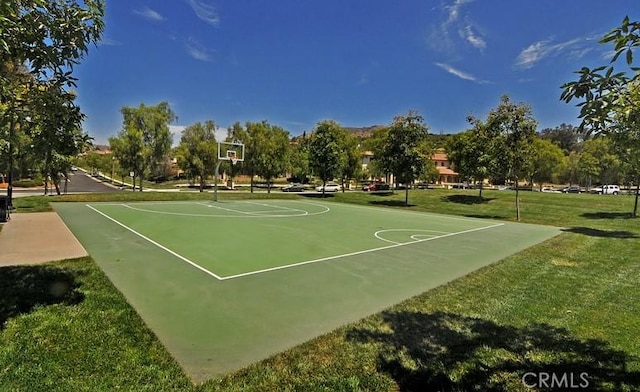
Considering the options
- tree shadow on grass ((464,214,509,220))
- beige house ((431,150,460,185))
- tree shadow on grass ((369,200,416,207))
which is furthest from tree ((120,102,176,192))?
beige house ((431,150,460,185))

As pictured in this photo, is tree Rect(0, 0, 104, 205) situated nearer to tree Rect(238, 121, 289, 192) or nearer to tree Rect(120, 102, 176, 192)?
tree Rect(238, 121, 289, 192)

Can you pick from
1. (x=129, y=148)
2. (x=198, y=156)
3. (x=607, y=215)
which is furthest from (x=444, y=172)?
(x=129, y=148)

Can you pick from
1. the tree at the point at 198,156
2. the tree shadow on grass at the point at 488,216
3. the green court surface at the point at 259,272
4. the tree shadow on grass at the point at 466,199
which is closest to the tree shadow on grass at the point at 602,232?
the green court surface at the point at 259,272

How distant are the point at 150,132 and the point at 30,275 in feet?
119

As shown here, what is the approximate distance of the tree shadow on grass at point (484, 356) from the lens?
3447 mm

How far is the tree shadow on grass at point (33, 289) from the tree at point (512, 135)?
19.6 metres

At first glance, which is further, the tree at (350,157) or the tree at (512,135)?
the tree at (350,157)

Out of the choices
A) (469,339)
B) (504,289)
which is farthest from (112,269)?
(504,289)

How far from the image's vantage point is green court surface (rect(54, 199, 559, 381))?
4449mm

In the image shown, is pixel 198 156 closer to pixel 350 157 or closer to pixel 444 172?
pixel 350 157

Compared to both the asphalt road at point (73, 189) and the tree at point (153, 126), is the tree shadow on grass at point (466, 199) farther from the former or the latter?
A: the asphalt road at point (73, 189)

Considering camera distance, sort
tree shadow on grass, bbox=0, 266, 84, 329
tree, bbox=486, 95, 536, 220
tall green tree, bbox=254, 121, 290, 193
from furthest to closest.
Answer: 1. tall green tree, bbox=254, 121, 290, 193
2. tree, bbox=486, 95, 536, 220
3. tree shadow on grass, bbox=0, 266, 84, 329

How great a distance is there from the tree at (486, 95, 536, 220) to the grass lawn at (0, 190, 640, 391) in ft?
42.8

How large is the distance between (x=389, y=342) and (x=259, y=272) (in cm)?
367
